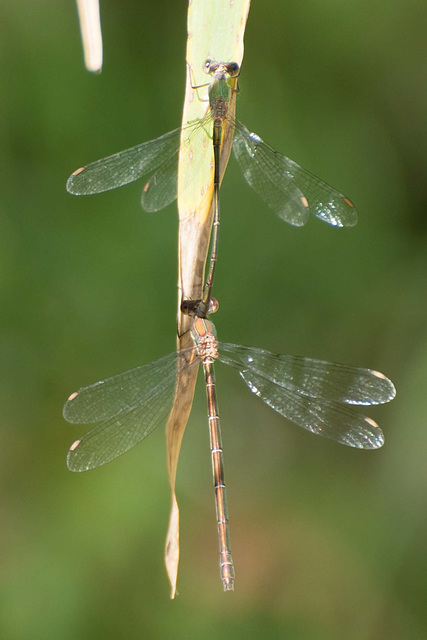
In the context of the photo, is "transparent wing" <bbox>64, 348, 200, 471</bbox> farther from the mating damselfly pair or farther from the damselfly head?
the damselfly head

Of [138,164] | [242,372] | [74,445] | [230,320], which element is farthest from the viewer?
[230,320]

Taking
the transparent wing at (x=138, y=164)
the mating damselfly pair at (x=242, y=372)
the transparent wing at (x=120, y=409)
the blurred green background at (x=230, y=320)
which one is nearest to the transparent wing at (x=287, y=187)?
the mating damselfly pair at (x=242, y=372)

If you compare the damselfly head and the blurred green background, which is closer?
the damselfly head

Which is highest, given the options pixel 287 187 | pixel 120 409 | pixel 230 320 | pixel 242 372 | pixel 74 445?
pixel 287 187

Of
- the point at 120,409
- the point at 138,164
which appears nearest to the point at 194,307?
the point at 120,409

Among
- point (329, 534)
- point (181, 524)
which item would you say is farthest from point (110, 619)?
point (329, 534)

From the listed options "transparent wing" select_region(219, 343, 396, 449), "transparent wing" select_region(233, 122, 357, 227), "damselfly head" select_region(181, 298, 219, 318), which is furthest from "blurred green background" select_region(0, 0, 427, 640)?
"damselfly head" select_region(181, 298, 219, 318)

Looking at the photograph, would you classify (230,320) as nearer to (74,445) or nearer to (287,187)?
(287,187)

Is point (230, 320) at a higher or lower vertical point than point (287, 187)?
lower
